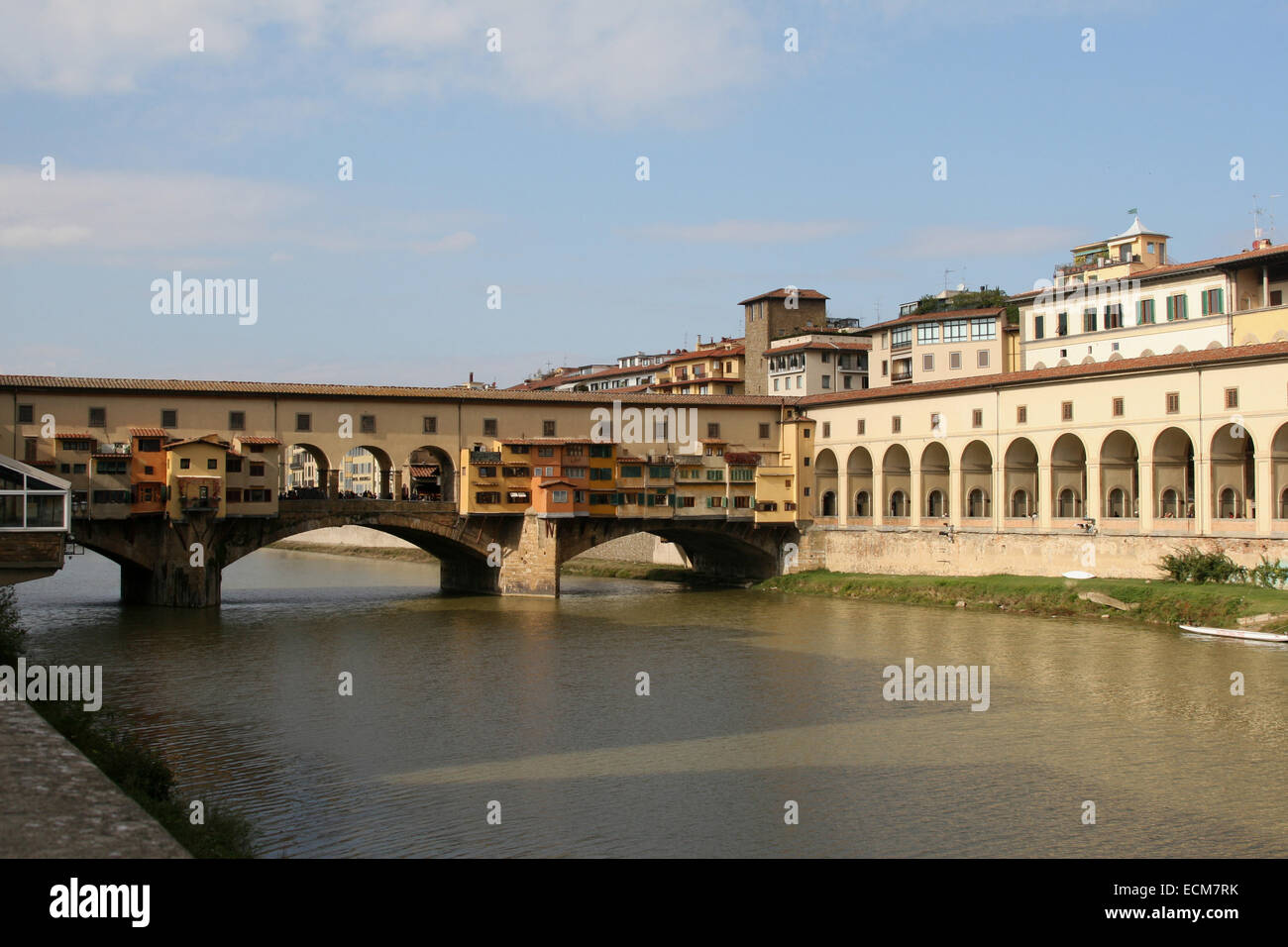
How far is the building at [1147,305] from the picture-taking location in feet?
A: 165

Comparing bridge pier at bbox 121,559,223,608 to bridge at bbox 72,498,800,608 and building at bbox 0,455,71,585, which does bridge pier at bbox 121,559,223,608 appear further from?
building at bbox 0,455,71,585

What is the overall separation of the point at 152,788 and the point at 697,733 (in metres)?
11.2

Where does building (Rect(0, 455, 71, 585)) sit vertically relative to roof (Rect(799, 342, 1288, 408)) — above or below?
below

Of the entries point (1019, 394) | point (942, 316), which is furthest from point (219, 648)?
point (942, 316)

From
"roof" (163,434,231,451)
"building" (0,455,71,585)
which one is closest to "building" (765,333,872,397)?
"roof" (163,434,231,451)

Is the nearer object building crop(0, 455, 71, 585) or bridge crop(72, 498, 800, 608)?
building crop(0, 455, 71, 585)

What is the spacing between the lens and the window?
53.0 meters

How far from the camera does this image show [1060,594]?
43.8 m

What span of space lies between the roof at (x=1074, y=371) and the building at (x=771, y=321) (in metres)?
19.8

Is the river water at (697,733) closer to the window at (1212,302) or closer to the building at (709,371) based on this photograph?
the window at (1212,302)

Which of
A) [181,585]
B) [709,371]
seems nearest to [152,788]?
[181,585]

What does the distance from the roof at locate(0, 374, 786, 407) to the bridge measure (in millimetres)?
4435
